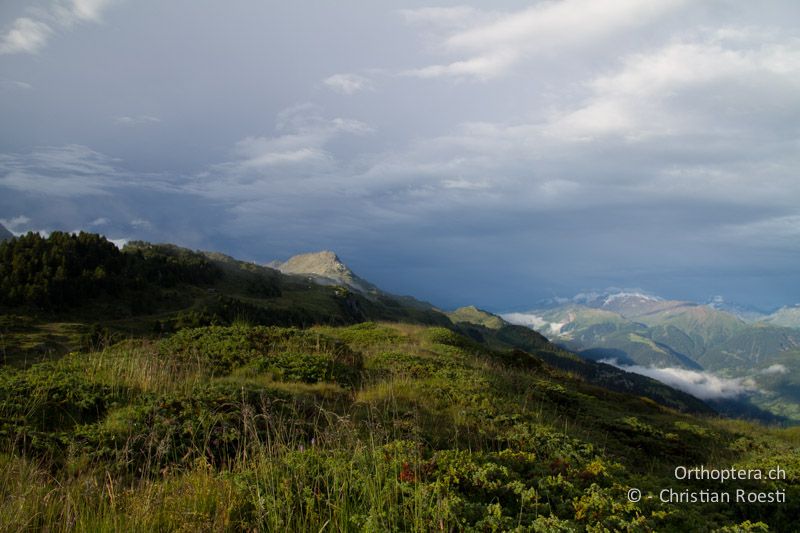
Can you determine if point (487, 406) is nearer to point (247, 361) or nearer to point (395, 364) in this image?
point (395, 364)

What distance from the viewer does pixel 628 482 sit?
236 inches

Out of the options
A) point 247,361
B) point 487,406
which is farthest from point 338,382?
point 487,406

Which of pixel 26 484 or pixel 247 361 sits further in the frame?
pixel 247 361

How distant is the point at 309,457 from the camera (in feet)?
19.2

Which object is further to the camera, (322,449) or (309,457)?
(322,449)

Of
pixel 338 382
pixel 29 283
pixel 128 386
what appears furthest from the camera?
pixel 29 283

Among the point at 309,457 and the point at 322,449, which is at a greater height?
the point at 309,457

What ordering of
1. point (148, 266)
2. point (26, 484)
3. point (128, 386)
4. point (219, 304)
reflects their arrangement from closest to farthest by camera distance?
point (26, 484)
point (128, 386)
point (219, 304)
point (148, 266)

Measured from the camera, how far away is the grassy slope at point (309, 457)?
473cm

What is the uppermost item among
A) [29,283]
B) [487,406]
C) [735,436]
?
[29,283]

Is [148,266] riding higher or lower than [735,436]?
higher

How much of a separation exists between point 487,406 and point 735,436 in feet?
42.1

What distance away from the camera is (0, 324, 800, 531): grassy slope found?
473cm

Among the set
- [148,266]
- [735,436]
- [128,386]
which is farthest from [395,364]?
[148,266]
